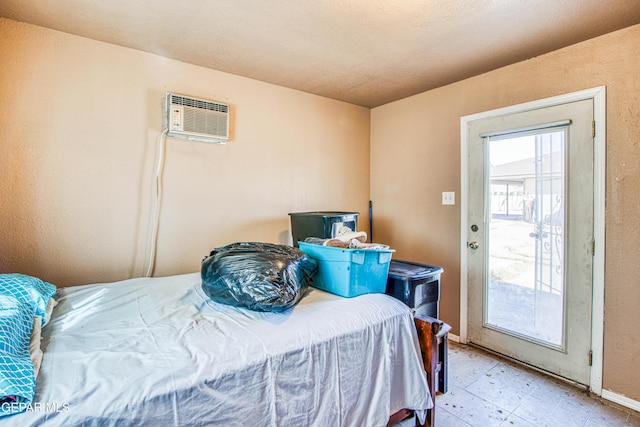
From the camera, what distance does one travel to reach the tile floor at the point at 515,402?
1.76m

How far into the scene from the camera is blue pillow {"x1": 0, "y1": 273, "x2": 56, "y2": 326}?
3.89 ft

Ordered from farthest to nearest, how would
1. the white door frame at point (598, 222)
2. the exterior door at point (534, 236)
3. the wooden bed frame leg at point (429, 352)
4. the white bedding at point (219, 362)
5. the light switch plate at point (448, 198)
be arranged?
the light switch plate at point (448, 198)
the exterior door at point (534, 236)
the white door frame at point (598, 222)
the wooden bed frame leg at point (429, 352)
the white bedding at point (219, 362)

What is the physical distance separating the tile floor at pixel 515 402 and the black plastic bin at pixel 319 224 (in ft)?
4.22

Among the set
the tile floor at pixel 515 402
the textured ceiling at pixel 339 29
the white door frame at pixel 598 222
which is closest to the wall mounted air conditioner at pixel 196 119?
the textured ceiling at pixel 339 29

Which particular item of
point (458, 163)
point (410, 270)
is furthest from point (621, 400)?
point (458, 163)

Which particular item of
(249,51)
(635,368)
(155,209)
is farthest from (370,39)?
(635,368)

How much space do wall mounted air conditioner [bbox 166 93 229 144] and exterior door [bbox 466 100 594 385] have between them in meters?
2.04

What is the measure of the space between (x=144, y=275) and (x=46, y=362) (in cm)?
134

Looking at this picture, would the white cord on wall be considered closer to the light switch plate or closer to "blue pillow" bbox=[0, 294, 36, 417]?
"blue pillow" bbox=[0, 294, 36, 417]

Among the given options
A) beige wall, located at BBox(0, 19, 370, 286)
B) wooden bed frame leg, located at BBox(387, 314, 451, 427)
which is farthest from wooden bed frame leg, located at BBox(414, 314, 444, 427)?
beige wall, located at BBox(0, 19, 370, 286)

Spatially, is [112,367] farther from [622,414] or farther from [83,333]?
[622,414]

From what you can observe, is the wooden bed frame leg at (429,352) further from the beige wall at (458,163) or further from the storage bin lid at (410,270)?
the beige wall at (458,163)

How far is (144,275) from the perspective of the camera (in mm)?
2207

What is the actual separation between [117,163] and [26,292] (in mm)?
1104
